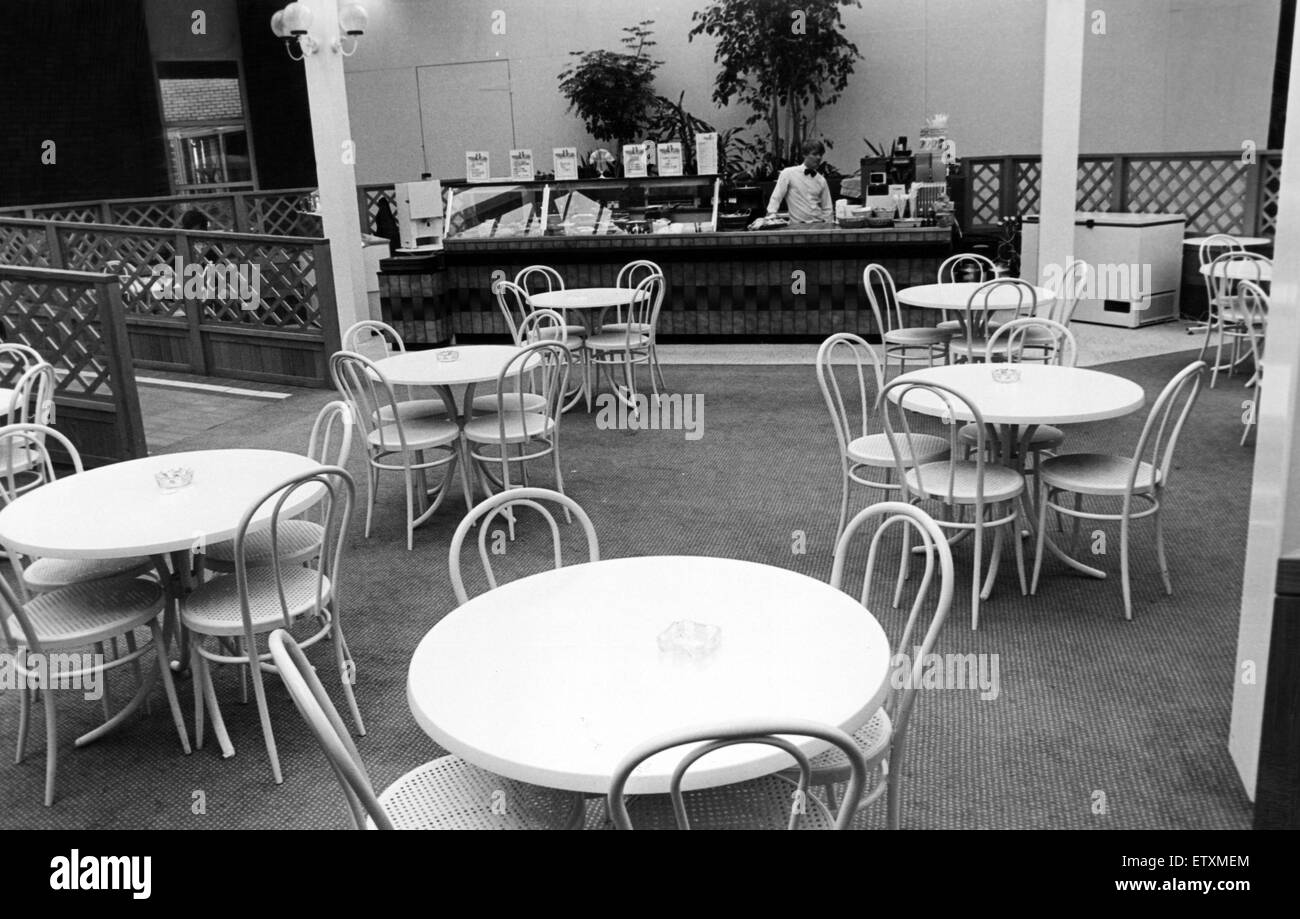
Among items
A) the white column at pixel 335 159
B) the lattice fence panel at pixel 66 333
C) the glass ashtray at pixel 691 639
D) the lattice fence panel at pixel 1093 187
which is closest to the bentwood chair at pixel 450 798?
the glass ashtray at pixel 691 639

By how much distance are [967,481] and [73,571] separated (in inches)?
98.2

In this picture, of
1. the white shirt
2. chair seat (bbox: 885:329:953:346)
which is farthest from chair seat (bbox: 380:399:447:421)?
the white shirt

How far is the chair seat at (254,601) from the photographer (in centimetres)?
265

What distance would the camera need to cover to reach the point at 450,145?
11.8 meters

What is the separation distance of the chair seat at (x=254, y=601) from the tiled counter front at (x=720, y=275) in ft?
16.4

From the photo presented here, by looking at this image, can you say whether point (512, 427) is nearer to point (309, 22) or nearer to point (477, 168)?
point (309, 22)

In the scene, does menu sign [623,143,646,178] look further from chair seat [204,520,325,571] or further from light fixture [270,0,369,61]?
chair seat [204,520,325,571]

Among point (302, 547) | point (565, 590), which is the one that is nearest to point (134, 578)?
point (302, 547)

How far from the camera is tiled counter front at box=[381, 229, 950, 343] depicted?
283 inches

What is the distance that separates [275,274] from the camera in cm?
683

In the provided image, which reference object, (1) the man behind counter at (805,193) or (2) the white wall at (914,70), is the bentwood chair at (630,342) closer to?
(1) the man behind counter at (805,193)
